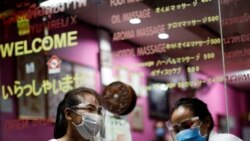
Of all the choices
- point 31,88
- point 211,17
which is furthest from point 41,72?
point 211,17

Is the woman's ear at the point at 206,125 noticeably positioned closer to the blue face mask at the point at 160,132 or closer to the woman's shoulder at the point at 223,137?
the woman's shoulder at the point at 223,137

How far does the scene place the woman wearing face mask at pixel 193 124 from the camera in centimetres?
408

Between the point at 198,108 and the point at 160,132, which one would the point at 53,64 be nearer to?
the point at 160,132

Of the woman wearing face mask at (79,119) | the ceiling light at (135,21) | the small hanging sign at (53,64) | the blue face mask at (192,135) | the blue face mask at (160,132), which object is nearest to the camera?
the blue face mask at (192,135)

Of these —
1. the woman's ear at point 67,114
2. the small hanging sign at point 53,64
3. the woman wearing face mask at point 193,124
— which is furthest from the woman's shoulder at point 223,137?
the small hanging sign at point 53,64

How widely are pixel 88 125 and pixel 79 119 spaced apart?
8 centimetres

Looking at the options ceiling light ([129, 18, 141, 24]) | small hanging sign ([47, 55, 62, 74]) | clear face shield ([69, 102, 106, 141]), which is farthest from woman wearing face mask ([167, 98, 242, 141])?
small hanging sign ([47, 55, 62, 74])

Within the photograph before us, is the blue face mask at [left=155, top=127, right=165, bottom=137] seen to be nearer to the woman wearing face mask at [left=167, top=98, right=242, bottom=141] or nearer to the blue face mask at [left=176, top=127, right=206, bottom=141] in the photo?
the woman wearing face mask at [left=167, top=98, right=242, bottom=141]

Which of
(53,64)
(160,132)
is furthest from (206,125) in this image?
(53,64)

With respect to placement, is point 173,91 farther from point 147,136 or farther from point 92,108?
point 92,108

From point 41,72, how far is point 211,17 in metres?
1.61

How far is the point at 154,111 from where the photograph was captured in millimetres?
4883

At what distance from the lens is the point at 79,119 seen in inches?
166

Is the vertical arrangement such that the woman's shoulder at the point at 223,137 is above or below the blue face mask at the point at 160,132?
Result: above
